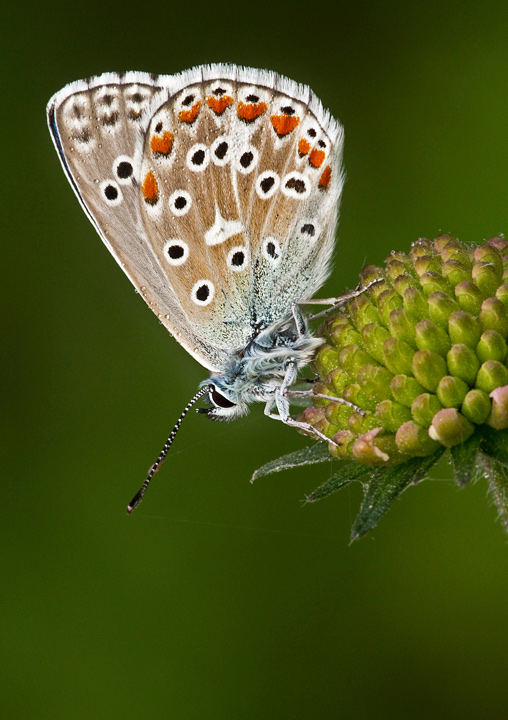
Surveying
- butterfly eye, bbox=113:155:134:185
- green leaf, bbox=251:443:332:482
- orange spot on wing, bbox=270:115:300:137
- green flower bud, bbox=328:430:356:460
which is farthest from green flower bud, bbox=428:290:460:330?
butterfly eye, bbox=113:155:134:185

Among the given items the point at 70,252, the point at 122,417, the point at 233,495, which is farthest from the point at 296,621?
the point at 70,252

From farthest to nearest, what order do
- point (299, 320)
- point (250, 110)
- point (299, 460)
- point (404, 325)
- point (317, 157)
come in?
point (250, 110) → point (317, 157) → point (299, 320) → point (299, 460) → point (404, 325)

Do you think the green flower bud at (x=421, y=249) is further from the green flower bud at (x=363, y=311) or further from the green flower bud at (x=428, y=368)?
the green flower bud at (x=428, y=368)

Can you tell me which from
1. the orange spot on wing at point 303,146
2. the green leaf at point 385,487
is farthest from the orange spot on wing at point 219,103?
the green leaf at point 385,487

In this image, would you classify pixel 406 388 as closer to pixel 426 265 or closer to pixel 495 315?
pixel 495 315

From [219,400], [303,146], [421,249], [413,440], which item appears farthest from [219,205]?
[413,440]

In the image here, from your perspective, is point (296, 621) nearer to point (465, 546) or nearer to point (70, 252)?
point (465, 546)
